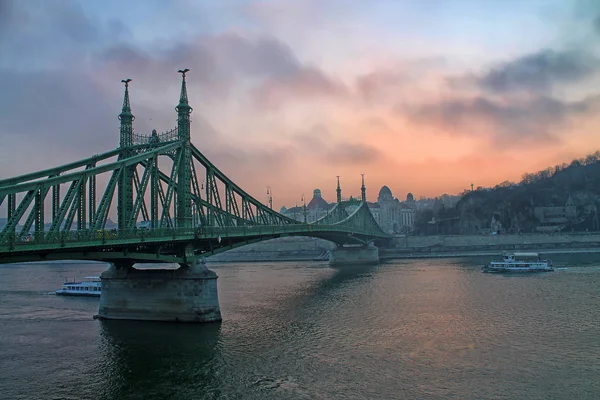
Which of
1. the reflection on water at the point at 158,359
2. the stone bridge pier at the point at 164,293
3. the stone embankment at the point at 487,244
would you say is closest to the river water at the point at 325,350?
the reflection on water at the point at 158,359

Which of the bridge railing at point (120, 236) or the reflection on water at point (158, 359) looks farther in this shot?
the reflection on water at point (158, 359)

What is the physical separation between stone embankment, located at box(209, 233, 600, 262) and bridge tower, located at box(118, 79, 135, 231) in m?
87.6

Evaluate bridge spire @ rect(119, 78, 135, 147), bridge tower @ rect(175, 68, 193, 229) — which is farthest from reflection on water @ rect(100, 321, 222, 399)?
bridge spire @ rect(119, 78, 135, 147)

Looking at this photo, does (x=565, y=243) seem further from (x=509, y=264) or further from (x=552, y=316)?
(x=552, y=316)

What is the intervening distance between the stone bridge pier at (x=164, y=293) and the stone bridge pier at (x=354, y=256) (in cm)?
6856

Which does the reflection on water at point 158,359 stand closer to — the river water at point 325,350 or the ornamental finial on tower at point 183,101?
the river water at point 325,350

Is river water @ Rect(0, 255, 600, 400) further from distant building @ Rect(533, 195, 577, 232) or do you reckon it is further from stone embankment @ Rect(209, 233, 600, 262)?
distant building @ Rect(533, 195, 577, 232)

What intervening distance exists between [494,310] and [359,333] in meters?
15.2

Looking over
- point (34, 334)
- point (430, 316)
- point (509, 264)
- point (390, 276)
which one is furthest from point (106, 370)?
point (509, 264)

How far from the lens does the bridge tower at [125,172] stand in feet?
117

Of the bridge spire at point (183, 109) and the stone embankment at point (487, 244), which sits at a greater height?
the bridge spire at point (183, 109)

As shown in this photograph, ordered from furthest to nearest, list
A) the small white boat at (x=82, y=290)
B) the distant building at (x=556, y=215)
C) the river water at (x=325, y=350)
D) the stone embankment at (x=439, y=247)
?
the distant building at (x=556, y=215), the stone embankment at (x=439, y=247), the small white boat at (x=82, y=290), the river water at (x=325, y=350)

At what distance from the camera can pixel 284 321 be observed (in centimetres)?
3959

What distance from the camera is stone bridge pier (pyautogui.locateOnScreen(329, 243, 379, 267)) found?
106 metres
